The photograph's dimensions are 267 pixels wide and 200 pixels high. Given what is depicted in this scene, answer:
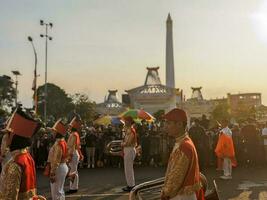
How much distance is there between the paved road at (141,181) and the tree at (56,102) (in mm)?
59891

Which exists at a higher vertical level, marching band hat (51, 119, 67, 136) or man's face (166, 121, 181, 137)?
marching band hat (51, 119, 67, 136)

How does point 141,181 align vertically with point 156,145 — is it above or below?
below

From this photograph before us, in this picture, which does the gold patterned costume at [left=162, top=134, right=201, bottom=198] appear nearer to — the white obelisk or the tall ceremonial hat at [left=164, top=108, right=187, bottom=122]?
the tall ceremonial hat at [left=164, top=108, right=187, bottom=122]

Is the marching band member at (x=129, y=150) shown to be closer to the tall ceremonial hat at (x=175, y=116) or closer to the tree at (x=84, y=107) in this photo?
the tall ceremonial hat at (x=175, y=116)

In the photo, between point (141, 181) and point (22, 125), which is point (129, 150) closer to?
point (141, 181)

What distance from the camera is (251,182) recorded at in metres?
13.6

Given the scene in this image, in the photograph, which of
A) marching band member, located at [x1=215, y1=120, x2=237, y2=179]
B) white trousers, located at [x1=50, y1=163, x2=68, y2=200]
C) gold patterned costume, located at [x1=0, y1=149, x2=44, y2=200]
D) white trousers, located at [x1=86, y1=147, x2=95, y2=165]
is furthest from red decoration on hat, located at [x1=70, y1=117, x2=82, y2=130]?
white trousers, located at [x1=86, y1=147, x2=95, y2=165]

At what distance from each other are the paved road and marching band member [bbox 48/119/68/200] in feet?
6.97

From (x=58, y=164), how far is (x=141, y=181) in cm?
541

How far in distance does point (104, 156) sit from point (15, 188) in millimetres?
14888

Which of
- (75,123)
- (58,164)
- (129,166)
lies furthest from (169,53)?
(58,164)

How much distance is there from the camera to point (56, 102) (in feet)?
267

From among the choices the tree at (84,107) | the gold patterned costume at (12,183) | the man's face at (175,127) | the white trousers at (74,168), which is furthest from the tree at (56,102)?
the gold patterned costume at (12,183)

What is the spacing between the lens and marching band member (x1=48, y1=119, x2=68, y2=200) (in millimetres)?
9062
